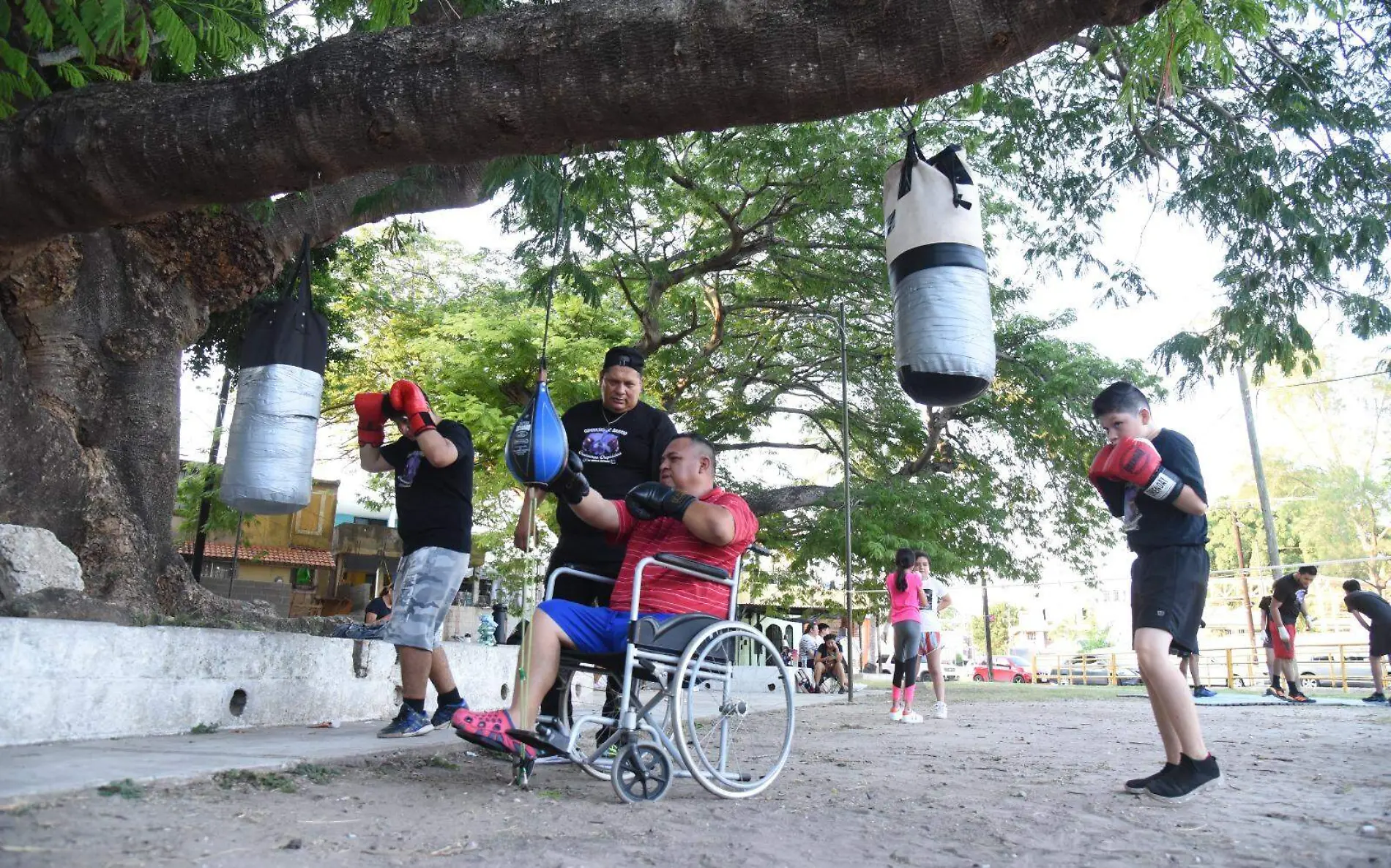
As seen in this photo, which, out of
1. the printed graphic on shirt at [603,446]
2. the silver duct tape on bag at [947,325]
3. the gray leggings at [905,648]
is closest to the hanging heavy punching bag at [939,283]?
the silver duct tape on bag at [947,325]

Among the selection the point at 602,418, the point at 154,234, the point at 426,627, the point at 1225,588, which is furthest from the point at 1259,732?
the point at 1225,588

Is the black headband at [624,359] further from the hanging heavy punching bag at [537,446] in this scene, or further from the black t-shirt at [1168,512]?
the black t-shirt at [1168,512]

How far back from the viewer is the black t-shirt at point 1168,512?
398 cm

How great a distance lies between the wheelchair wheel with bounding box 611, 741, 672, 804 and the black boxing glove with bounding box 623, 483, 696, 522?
2.68 ft

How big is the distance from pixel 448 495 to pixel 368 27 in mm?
2937

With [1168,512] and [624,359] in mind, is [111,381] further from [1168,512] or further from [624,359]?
[1168,512]

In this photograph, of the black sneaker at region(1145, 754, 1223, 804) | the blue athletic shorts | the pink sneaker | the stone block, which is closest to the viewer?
the pink sneaker

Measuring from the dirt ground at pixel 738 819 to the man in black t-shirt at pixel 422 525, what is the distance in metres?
0.29

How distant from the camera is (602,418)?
15.5ft

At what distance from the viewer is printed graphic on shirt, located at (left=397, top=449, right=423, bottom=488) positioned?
15.8 feet

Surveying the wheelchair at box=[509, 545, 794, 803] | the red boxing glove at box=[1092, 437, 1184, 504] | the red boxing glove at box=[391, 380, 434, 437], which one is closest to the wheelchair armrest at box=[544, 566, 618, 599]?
the wheelchair at box=[509, 545, 794, 803]

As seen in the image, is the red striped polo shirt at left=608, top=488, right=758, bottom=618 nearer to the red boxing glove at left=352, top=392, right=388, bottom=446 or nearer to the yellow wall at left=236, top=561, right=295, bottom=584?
the red boxing glove at left=352, top=392, right=388, bottom=446

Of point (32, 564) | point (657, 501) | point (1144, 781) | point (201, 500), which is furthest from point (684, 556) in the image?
point (201, 500)

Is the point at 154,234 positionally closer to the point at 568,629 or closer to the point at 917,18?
the point at 568,629
